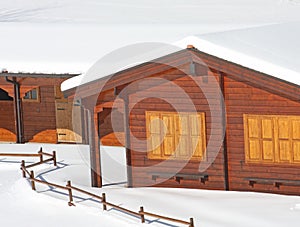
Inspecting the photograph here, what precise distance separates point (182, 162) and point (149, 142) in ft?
3.13

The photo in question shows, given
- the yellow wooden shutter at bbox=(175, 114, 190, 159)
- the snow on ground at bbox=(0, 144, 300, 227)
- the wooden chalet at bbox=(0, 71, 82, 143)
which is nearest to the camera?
the snow on ground at bbox=(0, 144, 300, 227)

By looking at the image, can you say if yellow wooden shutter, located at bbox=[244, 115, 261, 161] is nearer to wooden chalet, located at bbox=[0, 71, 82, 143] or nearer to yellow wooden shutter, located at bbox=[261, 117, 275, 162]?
yellow wooden shutter, located at bbox=[261, 117, 275, 162]

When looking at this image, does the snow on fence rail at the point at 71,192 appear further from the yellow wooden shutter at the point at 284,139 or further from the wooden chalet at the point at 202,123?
the yellow wooden shutter at the point at 284,139

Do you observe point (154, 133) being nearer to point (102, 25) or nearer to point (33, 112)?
point (33, 112)

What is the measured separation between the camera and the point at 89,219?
18.8m

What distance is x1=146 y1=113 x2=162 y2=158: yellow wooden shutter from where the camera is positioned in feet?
68.2

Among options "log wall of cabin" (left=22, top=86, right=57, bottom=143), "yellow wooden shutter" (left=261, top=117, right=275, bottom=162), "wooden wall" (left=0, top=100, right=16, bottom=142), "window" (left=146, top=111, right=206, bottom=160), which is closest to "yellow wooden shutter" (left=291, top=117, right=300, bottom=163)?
"yellow wooden shutter" (left=261, top=117, right=275, bottom=162)

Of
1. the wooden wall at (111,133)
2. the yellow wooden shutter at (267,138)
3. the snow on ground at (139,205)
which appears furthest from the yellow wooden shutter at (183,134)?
the wooden wall at (111,133)

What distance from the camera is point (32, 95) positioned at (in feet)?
90.7

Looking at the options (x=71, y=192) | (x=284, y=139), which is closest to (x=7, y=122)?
(x=71, y=192)

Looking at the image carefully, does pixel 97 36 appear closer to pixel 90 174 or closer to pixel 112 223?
pixel 90 174

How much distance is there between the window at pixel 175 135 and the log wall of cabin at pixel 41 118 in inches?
283

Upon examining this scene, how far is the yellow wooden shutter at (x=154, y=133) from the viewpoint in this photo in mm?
20797

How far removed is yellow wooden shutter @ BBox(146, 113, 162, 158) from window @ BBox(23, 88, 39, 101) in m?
7.51
